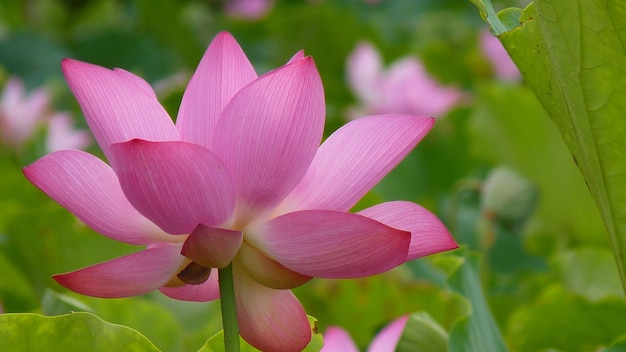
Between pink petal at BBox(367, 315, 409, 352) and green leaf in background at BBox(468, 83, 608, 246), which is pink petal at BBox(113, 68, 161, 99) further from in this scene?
green leaf in background at BBox(468, 83, 608, 246)

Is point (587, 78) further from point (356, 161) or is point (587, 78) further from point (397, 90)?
point (397, 90)

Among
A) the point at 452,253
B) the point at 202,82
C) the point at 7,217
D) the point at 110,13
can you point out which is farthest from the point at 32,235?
the point at 110,13

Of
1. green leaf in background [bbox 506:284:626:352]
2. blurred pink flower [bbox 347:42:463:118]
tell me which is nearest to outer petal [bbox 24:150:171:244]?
green leaf in background [bbox 506:284:626:352]

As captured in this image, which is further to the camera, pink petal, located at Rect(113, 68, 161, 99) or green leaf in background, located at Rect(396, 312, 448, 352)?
green leaf in background, located at Rect(396, 312, 448, 352)

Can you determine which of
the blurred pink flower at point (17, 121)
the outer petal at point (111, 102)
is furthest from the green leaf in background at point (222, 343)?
the blurred pink flower at point (17, 121)

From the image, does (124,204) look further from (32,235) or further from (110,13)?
(110,13)

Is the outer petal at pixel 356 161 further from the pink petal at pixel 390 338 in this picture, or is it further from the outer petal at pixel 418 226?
the pink petal at pixel 390 338

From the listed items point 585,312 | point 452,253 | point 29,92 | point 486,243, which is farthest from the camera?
point 29,92

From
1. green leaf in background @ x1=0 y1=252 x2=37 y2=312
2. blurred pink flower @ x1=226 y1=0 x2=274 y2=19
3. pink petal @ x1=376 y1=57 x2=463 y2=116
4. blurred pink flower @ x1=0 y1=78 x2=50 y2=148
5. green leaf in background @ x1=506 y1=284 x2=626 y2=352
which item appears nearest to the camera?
green leaf in background @ x1=506 y1=284 x2=626 y2=352
